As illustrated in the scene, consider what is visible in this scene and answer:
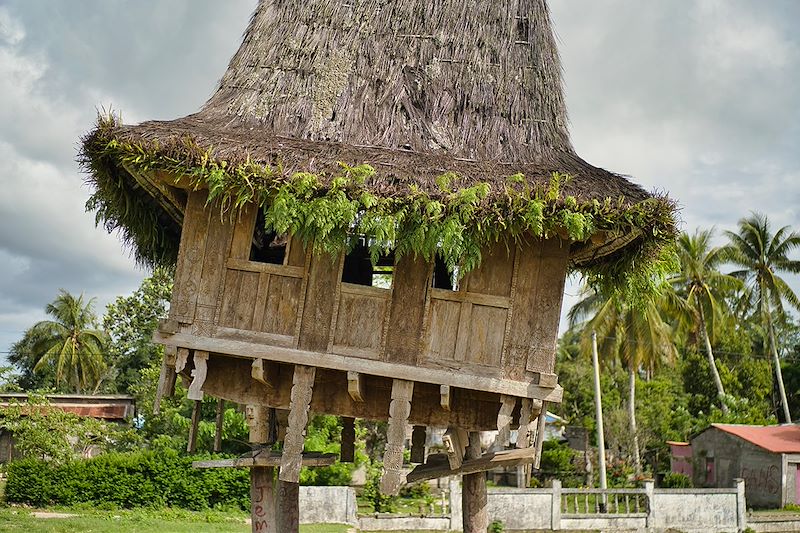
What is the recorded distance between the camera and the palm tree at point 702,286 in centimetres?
3641

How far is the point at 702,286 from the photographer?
36.4 metres

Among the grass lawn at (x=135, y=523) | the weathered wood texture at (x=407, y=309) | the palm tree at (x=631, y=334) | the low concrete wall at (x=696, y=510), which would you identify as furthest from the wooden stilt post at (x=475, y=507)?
the palm tree at (x=631, y=334)

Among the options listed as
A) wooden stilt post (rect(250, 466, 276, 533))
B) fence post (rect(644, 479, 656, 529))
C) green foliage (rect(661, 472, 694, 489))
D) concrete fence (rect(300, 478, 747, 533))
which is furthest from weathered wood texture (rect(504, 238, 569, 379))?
green foliage (rect(661, 472, 694, 489))

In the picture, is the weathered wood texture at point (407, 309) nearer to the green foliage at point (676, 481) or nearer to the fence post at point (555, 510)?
the fence post at point (555, 510)

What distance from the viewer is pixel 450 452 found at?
9.38m

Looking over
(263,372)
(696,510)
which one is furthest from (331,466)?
(263,372)

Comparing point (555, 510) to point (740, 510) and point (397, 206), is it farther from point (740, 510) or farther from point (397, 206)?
point (397, 206)

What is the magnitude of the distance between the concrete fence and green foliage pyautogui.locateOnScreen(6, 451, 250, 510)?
3550 mm

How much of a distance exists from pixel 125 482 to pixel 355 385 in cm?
1901

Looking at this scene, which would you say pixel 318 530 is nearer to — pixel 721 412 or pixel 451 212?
pixel 451 212

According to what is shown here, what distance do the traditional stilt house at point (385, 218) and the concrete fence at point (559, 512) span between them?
47.0 ft

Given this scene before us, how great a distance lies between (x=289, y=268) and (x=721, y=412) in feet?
111

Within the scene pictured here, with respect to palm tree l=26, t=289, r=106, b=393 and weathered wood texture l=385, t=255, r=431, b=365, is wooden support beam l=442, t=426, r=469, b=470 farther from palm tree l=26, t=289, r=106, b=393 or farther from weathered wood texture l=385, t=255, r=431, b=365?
palm tree l=26, t=289, r=106, b=393

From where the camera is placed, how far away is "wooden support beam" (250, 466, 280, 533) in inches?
376
